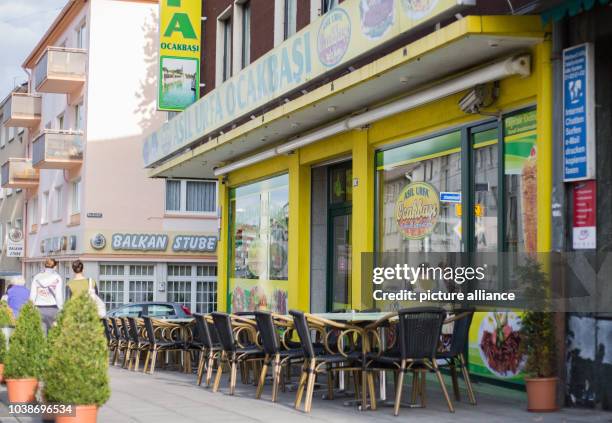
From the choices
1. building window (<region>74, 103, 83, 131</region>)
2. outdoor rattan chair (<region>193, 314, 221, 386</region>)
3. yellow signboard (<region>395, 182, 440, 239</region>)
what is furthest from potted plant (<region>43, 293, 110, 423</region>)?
building window (<region>74, 103, 83, 131</region>)

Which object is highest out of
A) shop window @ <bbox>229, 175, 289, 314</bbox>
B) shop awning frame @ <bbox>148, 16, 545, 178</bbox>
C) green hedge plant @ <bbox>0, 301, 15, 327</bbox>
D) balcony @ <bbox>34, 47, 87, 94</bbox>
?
balcony @ <bbox>34, 47, 87, 94</bbox>

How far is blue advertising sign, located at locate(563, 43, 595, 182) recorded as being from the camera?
30.9 feet

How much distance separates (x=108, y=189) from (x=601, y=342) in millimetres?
26848

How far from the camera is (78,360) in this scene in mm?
8055

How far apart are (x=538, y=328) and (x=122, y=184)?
86.8 ft

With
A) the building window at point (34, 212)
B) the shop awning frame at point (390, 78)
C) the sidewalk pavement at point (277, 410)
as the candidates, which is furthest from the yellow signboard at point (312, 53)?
the building window at point (34, 212)

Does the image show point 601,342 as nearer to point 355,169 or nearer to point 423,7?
point 423,7

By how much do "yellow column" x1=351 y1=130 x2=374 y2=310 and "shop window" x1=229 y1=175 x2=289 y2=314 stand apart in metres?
3.44

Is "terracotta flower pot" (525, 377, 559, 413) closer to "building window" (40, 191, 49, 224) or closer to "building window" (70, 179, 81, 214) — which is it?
"building window" (70, 179, 81, 214)

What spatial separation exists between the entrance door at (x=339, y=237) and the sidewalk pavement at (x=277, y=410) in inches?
175

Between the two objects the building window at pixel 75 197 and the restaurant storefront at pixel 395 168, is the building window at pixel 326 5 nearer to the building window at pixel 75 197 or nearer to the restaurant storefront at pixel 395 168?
the restaurant storefront at pixel 395 168

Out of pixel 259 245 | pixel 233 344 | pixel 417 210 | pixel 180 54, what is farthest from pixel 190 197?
pixel 233 344

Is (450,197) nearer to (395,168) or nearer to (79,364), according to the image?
(395,168)

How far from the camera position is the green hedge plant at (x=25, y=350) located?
10523 mm
